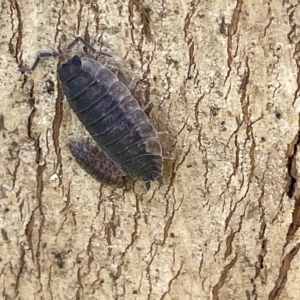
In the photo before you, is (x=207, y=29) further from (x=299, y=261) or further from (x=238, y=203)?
(x=299, y=261)

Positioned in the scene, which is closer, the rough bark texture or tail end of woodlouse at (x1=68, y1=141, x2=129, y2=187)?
the rough bark texture

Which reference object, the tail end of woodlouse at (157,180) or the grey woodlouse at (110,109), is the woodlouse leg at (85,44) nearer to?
the grey woodlouse at (110,109)

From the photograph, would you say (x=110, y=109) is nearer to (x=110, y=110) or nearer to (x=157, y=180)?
(x=110, y=110)

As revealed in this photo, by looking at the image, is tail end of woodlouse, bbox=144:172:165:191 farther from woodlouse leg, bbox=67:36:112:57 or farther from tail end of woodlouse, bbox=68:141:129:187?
woodlouse leg, bbox=67:36:112:57

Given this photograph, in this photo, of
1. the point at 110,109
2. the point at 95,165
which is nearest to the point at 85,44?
the point at 110,109

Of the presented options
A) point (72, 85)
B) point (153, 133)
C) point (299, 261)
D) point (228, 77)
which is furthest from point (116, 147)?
point (299, 261)

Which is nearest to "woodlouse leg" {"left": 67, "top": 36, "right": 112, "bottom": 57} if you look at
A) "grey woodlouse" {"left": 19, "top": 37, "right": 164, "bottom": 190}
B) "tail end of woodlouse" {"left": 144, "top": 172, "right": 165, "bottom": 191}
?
"grey woodlouse" {"left": 19, "top": 37, "right": 164, "bottom": 190}
